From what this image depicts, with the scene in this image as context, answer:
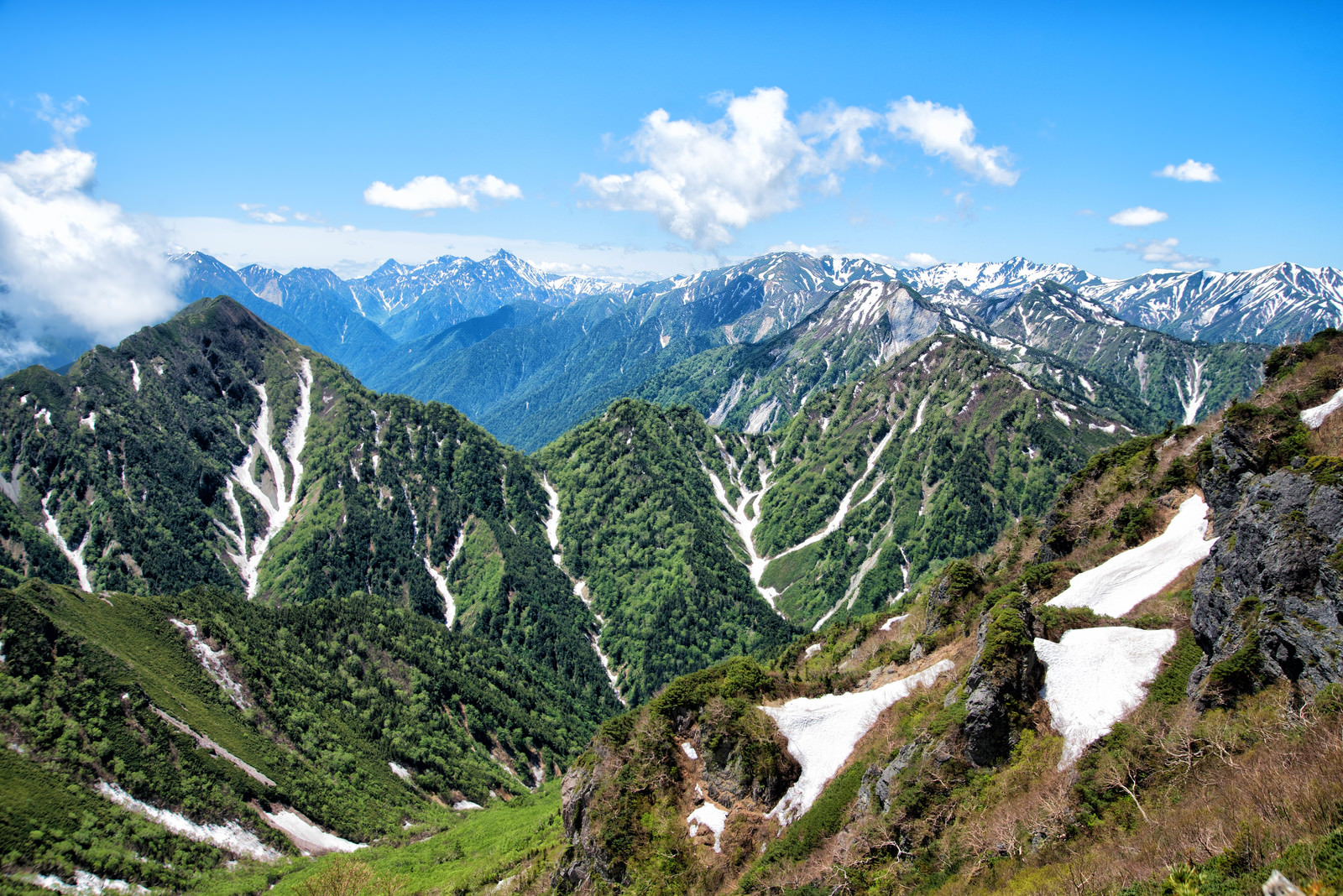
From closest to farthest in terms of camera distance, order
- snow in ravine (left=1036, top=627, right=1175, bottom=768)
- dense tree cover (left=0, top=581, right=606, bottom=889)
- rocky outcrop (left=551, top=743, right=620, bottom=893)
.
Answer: snow in ravine (left=1036, top=627, right=1175, bottom=768) → rocky outcrop (left=551, top=743, right=620, bottom=893) → dense tree cover (left=0, top=581, right=606, bottom=889)

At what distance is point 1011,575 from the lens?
65.2 meters

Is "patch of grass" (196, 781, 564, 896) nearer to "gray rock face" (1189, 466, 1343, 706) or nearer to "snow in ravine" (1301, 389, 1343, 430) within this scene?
"gray rock face" (1189, 466, 1343, 706)

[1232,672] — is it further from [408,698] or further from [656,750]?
[408,698]

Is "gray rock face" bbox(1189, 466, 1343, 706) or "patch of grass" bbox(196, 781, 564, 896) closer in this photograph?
"gray rock face" bbox(1189, 466, 1343, 706)

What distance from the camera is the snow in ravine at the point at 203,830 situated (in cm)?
7069

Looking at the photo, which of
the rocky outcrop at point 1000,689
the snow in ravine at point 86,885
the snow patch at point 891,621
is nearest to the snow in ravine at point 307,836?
the snow in ravine at point 86,885

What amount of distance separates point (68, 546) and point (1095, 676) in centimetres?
24564

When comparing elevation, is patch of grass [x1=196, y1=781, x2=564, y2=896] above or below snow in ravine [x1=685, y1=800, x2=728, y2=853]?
below

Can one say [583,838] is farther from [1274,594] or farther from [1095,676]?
[1274,594]

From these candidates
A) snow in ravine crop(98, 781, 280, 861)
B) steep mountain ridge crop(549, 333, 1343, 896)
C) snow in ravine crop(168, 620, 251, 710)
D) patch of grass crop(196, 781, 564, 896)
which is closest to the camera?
steep mountain ridge crop(549, 333, 1343, 896)

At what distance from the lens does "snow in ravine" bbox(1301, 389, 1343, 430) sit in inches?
1588

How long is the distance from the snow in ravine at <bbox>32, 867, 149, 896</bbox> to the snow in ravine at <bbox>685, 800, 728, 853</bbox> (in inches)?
2363

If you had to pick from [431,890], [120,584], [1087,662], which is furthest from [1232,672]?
[120,584]

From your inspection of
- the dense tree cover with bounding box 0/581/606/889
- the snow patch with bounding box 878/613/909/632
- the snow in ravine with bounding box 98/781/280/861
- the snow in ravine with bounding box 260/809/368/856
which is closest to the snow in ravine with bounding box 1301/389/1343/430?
the snow patch with bounding box 878/613/909/632
